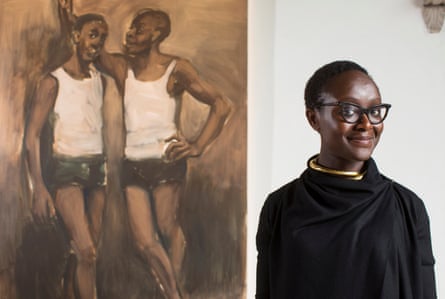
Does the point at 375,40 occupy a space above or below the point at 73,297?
above

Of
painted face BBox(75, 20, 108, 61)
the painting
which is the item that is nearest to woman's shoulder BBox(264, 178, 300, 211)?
the painting

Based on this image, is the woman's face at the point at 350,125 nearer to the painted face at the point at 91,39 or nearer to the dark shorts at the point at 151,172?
the dark shorts at the point at 151,172

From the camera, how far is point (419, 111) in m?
3.05

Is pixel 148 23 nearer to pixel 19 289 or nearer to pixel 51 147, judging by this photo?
pixel 51 147

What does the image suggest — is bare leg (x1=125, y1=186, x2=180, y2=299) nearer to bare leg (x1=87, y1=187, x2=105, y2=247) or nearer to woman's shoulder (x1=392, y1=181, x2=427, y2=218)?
bare leg (x1=87, y1=187, x2=105, y2=247)

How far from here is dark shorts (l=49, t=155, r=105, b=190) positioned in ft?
9.77

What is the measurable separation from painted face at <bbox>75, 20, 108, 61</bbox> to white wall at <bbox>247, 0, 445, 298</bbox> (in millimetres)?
862

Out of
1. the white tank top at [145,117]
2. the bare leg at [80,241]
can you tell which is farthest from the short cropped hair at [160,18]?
the bare leg at [80,241]

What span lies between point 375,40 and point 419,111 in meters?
0.49

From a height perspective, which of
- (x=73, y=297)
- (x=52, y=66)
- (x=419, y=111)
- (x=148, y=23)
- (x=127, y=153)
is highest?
(x=148, y=23)

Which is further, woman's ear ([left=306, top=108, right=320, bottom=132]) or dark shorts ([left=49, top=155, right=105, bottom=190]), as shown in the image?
dark shorts ([left=49, top=155, right=105, bottom=190])

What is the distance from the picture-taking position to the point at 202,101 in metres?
3.04

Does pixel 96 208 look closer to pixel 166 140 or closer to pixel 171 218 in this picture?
pixel 171 218

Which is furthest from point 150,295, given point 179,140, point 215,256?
point 179,140
